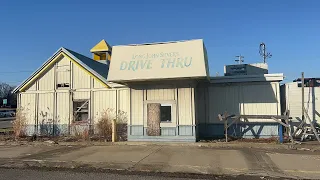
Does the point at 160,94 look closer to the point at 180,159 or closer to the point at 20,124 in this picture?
the point at 180,159

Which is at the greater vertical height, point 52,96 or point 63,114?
point 52,96

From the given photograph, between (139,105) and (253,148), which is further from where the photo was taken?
(139,105)

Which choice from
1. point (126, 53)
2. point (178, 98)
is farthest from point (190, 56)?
point (126, 53)

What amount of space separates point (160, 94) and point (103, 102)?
4137 mm

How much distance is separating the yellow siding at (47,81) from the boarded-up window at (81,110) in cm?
195

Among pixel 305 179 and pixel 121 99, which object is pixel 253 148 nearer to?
pixel 305 179

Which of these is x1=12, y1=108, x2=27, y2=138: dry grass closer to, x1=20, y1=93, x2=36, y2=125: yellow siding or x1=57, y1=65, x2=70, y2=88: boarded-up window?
x1=20, y1=93, x2=36, y2=125: yellow siding

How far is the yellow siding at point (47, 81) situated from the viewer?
18469 millimetres

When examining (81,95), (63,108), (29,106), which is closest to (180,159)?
(81,95)

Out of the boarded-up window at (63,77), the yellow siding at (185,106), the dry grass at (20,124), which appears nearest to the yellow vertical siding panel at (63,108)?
the boarded-up window at (63,77)

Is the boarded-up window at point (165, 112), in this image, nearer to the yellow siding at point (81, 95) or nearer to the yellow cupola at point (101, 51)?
the yellow siding at point (81, 95)

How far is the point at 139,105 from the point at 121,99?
7.42ft

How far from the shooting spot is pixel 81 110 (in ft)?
58.8

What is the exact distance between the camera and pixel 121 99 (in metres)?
17.2
